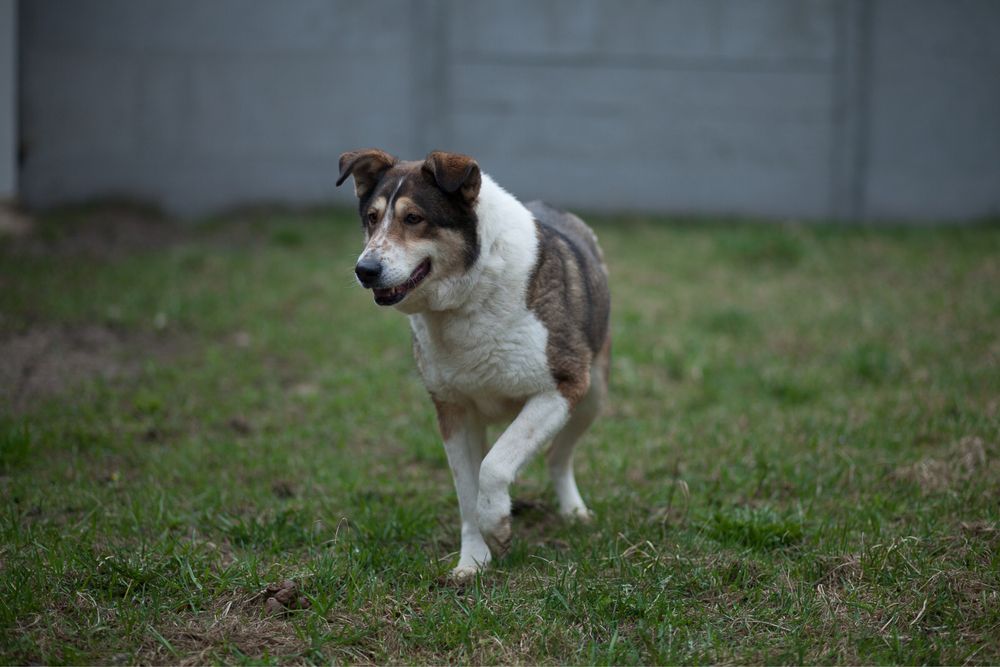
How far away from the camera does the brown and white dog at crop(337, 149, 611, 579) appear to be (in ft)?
13.3

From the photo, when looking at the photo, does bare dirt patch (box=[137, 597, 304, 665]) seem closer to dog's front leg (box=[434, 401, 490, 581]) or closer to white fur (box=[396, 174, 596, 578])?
white fur (box=[396, 174, 596, 578])

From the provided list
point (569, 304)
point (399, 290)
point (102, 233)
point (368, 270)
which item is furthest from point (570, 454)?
point (102, 233)

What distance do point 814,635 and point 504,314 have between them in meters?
1.68

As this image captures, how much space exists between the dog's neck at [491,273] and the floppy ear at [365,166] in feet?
1.43

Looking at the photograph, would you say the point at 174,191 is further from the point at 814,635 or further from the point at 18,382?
the point at 814,635

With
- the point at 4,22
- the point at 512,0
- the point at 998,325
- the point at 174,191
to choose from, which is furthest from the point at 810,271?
the point at 4,22

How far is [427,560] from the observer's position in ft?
13.9

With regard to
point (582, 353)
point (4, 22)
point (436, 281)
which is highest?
point (4, 22)

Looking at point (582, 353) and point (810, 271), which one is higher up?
point (582, 353)

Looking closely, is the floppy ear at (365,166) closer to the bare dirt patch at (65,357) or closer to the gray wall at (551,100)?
the bare dirt patch at (65,357)

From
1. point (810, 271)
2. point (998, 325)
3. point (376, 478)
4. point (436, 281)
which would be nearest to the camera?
point (436, 281)

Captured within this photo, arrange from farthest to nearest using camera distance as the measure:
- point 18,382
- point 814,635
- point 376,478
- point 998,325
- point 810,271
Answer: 1. point 810,271
2. point 998,325
3. point 18,382
4. point 376,478
5. point 814,635

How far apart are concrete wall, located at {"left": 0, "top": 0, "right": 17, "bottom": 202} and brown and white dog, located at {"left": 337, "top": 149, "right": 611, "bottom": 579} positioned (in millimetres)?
9785

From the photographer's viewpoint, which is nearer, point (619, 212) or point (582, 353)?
point (582, 353)
